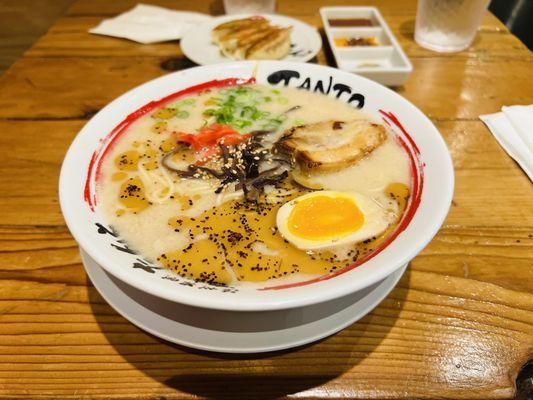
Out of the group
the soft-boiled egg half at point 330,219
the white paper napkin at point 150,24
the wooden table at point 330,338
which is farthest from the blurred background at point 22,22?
the soft-boiled egg half at point 330,219

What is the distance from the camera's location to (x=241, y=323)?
0.99 metres

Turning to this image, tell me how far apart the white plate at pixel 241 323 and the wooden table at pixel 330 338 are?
0.31ft

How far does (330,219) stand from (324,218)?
0.02 meters

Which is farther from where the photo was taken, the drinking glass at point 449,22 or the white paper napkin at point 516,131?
the drinking glass at point 449,22

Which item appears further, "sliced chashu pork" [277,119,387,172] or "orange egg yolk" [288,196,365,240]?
"sliced chashu pork" [277,119,387,172]

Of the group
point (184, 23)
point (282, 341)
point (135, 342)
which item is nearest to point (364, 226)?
point (282, 341)

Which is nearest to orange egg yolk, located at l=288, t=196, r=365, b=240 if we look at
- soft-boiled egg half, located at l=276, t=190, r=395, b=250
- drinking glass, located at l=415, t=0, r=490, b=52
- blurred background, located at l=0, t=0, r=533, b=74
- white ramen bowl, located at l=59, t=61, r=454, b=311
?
soft-boiled egg half, located at l=276, t=190, r=395, b=250

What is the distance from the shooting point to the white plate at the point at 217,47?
225cm

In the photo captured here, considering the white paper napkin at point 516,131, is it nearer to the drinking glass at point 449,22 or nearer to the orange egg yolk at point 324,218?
the drinking glass at point 449,22

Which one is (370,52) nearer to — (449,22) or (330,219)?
(449,22)

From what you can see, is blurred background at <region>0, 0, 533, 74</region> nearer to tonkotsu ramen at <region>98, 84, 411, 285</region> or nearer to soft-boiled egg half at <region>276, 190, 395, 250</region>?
tonkotsu ramen at <region>98, 84, 411, 285</region>

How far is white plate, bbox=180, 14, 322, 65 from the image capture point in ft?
7.38

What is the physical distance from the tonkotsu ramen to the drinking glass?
116cm

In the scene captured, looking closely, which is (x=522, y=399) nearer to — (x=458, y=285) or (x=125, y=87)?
(x=458, y=285)
